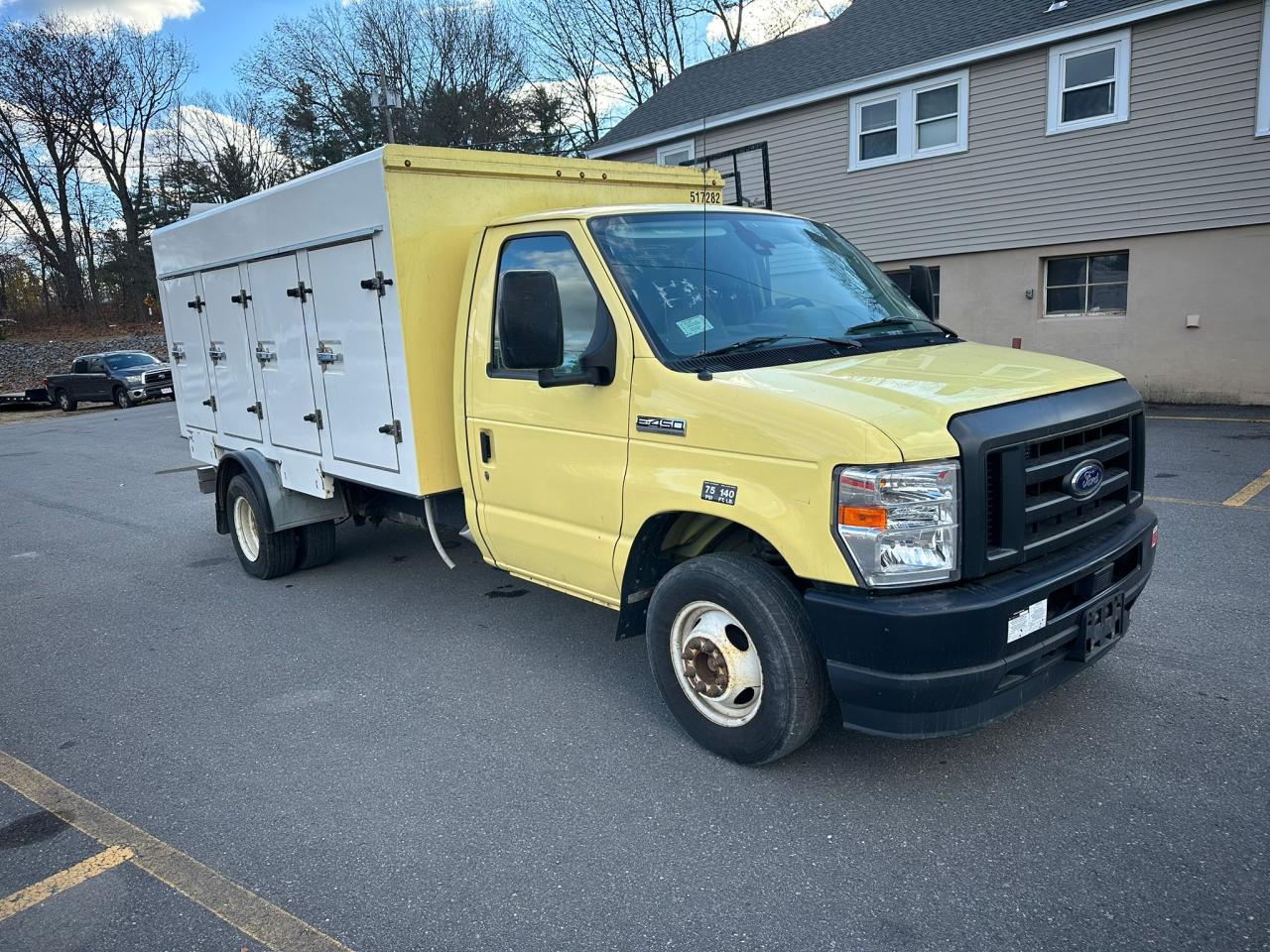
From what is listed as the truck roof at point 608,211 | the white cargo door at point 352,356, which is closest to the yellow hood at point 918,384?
the truck roof at point 608,211

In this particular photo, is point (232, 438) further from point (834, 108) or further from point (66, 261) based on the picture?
point (66, 261)

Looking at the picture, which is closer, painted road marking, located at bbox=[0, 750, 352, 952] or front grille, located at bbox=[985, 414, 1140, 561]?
painted road marking, located at bbox=[0, 750, 352, 952]

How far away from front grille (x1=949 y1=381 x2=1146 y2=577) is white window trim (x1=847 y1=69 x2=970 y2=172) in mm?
12821

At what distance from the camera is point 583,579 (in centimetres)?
431

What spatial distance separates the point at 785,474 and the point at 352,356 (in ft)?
9.94

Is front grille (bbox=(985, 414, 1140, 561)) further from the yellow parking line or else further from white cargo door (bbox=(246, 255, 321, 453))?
the yellow parking line

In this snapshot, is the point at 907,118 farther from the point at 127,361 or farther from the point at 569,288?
the point at 127,361

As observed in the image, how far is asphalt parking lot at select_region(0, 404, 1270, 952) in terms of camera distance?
2.87 m

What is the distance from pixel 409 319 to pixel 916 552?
2915mm

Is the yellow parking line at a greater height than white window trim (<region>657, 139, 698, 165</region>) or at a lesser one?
lesser

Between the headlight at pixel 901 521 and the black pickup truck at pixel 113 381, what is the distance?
26223 mm

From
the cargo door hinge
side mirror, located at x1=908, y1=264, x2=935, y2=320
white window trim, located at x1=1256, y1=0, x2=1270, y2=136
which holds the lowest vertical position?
side mirror, located at x1=908, y1=264, x2=935, y2=320

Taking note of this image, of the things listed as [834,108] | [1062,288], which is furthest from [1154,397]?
[834,108]

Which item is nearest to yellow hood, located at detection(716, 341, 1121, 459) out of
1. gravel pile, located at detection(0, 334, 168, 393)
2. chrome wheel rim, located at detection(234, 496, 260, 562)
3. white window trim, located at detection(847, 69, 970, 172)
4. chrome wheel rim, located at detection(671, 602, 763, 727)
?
chrome wheel rim, located at detection(671, 602, 763, 727)
